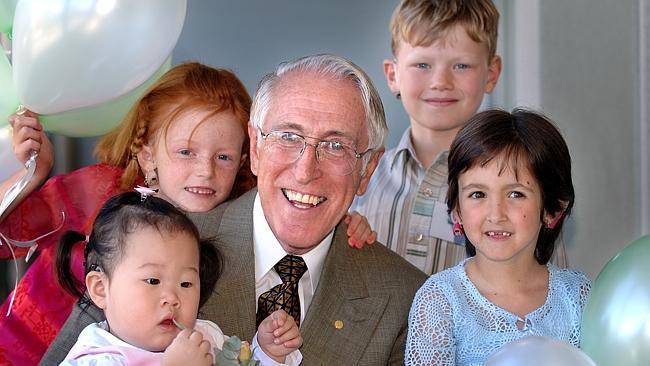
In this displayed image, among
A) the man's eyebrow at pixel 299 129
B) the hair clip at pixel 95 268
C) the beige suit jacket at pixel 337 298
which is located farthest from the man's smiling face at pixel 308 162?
the hair clip at pixel 95 268

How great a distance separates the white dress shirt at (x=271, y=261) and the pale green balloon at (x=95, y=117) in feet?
1.86

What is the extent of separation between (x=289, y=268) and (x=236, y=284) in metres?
0.15

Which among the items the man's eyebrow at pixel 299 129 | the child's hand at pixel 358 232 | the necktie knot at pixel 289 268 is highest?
the man's eyebrow at pixel 299 129

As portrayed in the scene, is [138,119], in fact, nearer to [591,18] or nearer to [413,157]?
[413,157]

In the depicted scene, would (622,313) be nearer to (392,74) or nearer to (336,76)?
(336,76)

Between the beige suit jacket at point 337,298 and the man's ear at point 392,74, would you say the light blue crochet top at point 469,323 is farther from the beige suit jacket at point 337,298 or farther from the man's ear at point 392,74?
the man's ear at point 392,74

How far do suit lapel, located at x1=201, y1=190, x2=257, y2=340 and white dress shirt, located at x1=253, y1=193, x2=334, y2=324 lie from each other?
0.07 ft

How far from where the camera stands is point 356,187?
8.39ft

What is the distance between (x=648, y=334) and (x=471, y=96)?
147 cm

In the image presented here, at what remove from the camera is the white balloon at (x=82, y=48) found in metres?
2.48

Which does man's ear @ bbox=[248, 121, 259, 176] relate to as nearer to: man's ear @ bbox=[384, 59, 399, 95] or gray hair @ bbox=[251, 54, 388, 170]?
gray hair @ bbox=[251, 54, 388, 170]

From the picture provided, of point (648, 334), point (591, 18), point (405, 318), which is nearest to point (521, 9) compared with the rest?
point (591, 18)

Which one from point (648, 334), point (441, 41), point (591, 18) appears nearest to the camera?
point (648, 334)

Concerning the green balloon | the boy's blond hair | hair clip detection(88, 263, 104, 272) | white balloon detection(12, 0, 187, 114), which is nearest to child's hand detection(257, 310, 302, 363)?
hair clip detection(88, 263, 104, 272)
